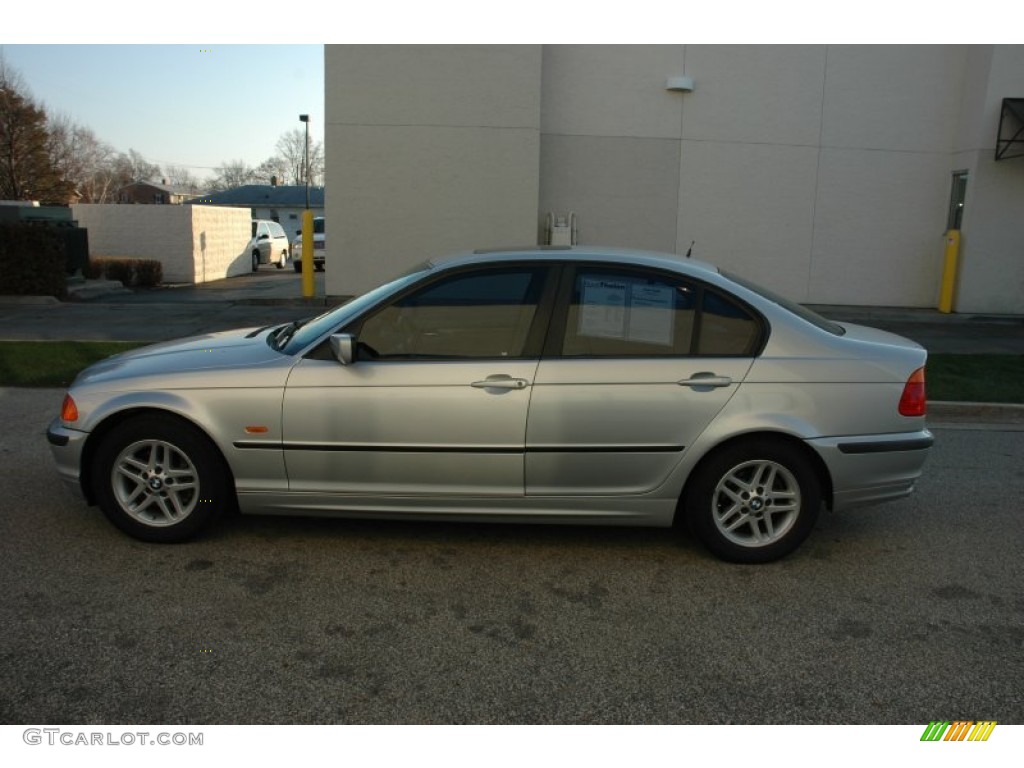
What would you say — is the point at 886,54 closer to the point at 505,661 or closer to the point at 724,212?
the point at 724,212

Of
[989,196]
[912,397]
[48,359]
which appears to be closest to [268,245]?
[48,359]

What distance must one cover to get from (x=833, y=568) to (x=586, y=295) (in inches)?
76.1

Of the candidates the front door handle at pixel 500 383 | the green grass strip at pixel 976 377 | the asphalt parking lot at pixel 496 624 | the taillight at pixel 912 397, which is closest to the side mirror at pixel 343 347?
the front door handle at pixel 500 383

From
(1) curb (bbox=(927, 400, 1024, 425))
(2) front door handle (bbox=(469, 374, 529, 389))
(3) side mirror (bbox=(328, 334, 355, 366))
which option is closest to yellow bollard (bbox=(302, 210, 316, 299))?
(1) curb (bbox=(927, 400, 1024, 425))

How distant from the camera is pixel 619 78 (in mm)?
15273

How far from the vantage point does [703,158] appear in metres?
15.5

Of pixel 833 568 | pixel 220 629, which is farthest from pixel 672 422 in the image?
pixel 220 629

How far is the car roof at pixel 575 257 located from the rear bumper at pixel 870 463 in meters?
1.15

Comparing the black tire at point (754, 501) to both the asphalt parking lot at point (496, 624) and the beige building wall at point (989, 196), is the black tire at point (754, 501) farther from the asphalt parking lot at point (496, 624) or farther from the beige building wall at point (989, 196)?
the beige building wall at point (989, 196)

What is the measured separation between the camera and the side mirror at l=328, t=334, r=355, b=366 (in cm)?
415

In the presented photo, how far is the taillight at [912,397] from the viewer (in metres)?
4.33
